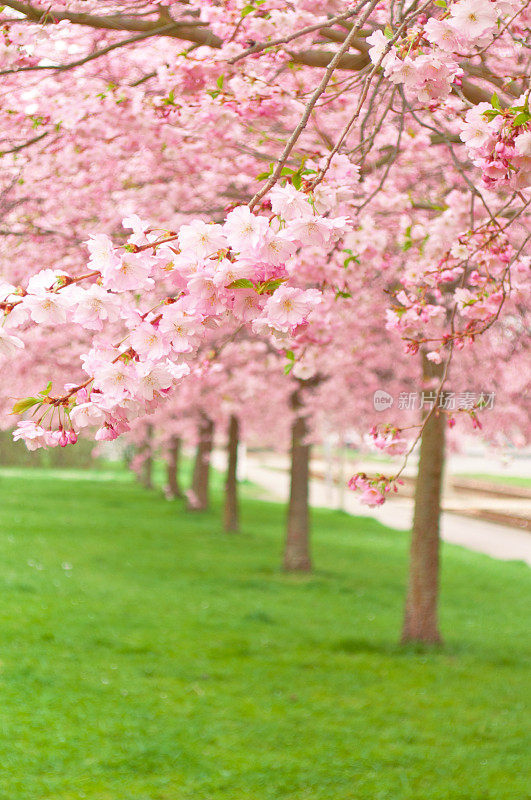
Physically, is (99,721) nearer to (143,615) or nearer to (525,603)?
(143,615)

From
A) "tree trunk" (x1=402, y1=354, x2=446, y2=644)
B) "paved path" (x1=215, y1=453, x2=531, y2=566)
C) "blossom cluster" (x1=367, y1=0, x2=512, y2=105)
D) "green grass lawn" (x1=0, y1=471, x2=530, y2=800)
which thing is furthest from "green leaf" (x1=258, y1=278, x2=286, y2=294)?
"paved path" (x1=215, y1=453, x2=531, y2=566)

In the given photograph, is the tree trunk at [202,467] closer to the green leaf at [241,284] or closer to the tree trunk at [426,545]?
the tree trunk at [426,545]

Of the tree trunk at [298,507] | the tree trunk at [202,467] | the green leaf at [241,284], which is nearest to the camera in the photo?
the green leaf at [241,284]

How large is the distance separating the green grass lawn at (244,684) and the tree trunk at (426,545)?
1.08 ft

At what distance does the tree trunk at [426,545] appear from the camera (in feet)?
29.7

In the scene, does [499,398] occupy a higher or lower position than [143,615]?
higher

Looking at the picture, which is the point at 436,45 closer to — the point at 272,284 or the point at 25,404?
the point at 272,284

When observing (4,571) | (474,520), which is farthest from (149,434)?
(4,571)

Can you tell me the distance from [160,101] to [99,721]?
12.6 feet

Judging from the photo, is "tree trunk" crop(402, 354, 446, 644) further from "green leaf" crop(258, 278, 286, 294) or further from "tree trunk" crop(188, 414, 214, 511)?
"tree trunk" crop(188, 414, 214, 511)

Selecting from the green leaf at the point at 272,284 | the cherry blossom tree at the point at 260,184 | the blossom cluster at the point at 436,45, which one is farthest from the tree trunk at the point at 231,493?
the green leaf at the point at 272,284

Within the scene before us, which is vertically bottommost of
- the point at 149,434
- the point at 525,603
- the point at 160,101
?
the point at 525,603

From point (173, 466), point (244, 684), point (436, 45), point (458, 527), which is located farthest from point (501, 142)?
point (173, 466)

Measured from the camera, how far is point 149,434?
1085 inches
